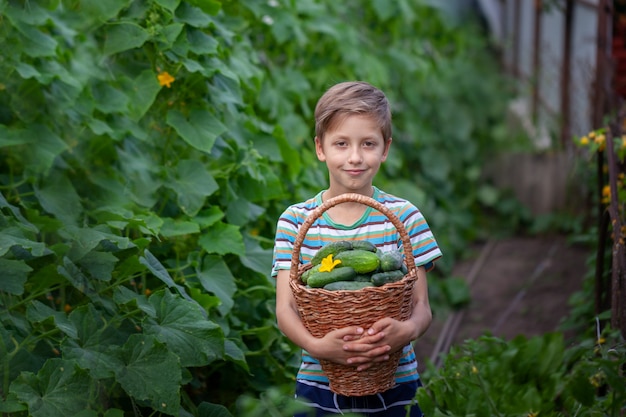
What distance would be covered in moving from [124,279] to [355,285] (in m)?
0.94

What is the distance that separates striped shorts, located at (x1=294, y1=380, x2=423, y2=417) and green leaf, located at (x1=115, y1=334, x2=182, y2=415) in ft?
1.17

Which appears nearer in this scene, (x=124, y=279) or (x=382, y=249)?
(x=382, y=249)

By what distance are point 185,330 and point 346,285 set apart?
2.16ft

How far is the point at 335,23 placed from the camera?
580 centimetres

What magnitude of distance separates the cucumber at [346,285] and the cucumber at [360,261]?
0.11 ft

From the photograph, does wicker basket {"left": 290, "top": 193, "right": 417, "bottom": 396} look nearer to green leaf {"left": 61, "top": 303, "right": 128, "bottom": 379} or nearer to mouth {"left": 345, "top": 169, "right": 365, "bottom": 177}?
mouth {"left": 345, "top": 169, "right": 365, "bottom": 177}

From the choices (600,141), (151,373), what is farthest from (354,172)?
(600,141)

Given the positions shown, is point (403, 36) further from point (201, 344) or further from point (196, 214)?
point (201, 344)

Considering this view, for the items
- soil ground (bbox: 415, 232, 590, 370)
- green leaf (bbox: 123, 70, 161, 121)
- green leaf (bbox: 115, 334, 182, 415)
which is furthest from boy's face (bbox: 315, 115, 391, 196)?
soil ground (bbox: 415, 232, 590, 370)

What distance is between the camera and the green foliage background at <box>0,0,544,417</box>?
2.71 m

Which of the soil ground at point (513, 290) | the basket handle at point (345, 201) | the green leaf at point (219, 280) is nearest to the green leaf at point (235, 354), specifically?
the green leaf at point (219, 280)

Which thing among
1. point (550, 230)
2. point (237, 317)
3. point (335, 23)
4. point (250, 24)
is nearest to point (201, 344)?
point (237, 317)

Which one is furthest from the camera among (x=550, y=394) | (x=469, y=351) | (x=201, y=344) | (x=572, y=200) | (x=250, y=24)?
(x=572, y=200)

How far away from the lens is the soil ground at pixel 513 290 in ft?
17.1
